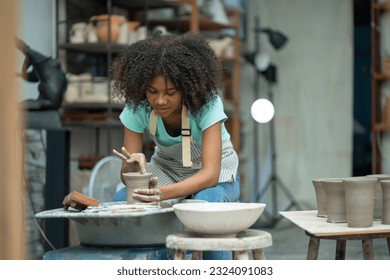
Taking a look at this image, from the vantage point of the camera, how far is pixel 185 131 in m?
2.69

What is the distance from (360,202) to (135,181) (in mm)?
782

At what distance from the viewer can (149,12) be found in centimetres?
602

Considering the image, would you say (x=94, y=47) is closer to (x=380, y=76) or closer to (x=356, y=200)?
(x=380, y=76)

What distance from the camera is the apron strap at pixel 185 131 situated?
8.75 ft

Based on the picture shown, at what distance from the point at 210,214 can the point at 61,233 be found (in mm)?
1762

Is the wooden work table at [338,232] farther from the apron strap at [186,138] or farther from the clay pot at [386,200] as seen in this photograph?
the apron strap at [186,138]

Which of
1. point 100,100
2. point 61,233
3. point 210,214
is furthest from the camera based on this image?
point 100,100

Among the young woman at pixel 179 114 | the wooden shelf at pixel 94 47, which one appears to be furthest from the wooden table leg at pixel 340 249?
the wooden shelf at pixel 94 47

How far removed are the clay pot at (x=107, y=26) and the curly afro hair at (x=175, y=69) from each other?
235cm

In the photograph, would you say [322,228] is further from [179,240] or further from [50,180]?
[50,180]

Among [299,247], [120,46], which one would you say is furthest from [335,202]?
[120,46]

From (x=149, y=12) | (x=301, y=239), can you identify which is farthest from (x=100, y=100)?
(x=301, y=239)
